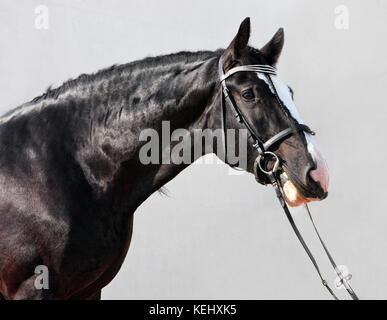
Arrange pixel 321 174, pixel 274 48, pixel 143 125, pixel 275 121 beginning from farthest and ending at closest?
pixel 274 48 < pixel 143 125 < pixel 275 121 < pixel 321 174

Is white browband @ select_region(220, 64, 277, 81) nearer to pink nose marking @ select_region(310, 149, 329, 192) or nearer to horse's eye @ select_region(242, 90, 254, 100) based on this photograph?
horse's eye @ select_region(242, 90, 254, 100)

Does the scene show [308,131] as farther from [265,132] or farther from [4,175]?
[4,175]

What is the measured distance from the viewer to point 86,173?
4.92 metres

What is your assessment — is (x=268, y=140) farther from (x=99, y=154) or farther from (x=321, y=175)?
(x=99, y=154)

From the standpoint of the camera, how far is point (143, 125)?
4922 mm

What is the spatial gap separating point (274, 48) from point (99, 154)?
4.90 ft

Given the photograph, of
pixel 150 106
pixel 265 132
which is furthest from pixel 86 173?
pixel 265 132

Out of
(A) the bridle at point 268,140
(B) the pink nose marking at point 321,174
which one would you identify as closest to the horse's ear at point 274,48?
(A) the bridle at point 268,140

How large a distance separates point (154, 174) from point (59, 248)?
0.85 m

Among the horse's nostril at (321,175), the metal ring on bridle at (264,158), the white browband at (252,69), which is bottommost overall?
the horse's nostril at (321,175)

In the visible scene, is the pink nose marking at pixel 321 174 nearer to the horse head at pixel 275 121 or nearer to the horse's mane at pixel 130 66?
the horse head at pixel 275 121

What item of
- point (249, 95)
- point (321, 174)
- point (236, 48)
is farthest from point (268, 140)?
point (236, 48)

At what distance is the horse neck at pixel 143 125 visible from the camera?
193 inches

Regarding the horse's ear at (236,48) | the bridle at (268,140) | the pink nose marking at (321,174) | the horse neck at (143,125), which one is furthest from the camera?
the horse neck at (143,125)
